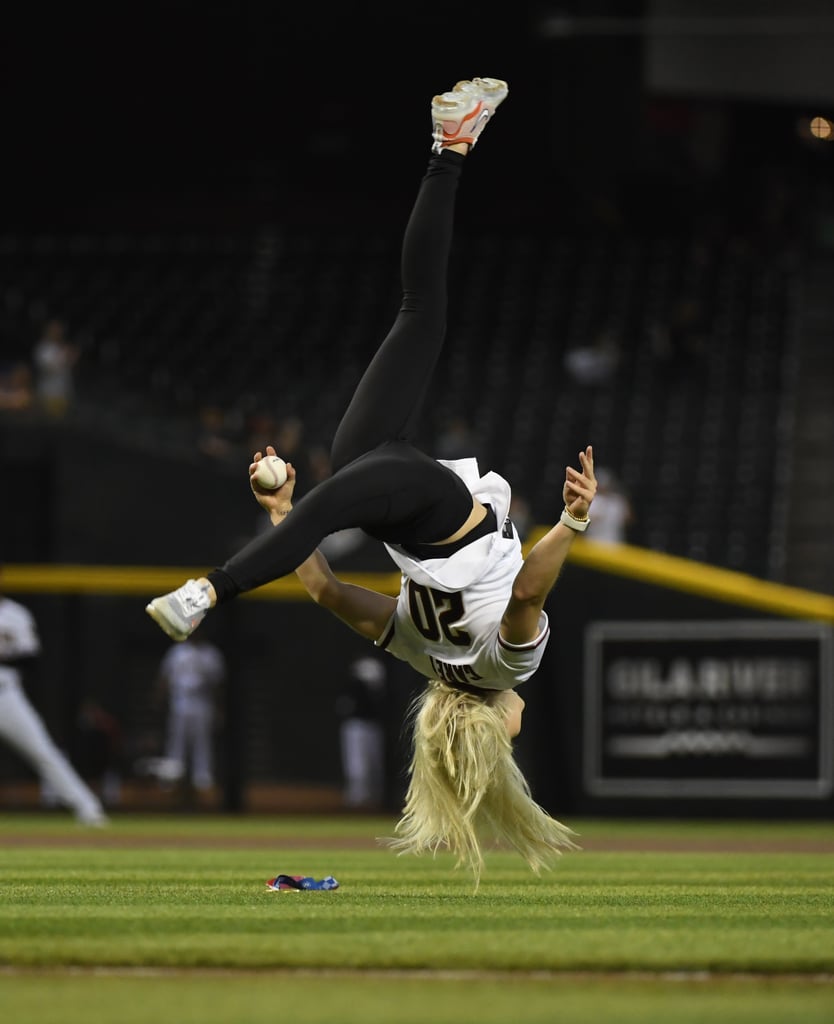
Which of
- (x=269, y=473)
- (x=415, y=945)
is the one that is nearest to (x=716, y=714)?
(x=269, y=473)

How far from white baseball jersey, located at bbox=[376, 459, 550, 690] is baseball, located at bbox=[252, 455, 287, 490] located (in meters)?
0.56

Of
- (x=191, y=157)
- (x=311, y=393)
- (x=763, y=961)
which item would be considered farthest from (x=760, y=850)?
(x=191, y=157)

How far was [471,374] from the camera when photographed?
80.0ft

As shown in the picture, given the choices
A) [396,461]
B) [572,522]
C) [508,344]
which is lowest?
[572,522]

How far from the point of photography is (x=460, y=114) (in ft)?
24.1

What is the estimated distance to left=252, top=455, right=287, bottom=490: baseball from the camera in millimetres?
6570

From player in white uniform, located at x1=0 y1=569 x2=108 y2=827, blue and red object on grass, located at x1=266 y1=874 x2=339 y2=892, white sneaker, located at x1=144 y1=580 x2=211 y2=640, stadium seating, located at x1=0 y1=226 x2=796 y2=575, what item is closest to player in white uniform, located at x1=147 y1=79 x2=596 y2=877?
blue and red object on grass, located at x1=266 y1=874 x2=339 y2=892

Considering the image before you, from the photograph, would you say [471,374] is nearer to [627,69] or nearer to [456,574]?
[627,69]

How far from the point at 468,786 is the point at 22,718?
7.53 metres

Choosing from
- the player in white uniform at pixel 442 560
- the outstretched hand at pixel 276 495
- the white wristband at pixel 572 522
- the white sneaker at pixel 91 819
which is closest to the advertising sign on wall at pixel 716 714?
the white sneaker at pixel 91 819

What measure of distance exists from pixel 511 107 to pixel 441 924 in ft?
82.9

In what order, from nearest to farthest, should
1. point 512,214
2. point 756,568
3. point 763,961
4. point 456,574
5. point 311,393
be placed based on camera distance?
point 763,961, point 456,574, point 756,568, point 311,393, point 512,214

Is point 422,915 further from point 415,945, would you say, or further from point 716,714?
point 716,714

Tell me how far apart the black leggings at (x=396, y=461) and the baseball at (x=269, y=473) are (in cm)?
21
